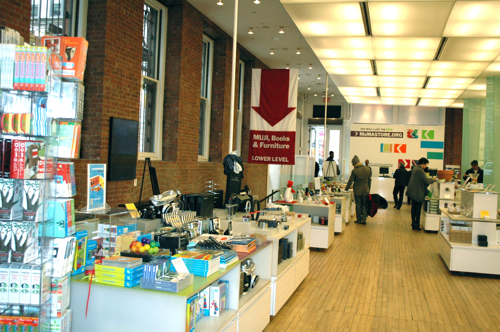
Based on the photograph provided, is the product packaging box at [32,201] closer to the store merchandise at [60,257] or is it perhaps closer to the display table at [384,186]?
the store merchandise at [60,257]

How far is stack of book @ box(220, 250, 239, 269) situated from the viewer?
3309 millimetres

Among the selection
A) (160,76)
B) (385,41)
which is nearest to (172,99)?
(160,76)

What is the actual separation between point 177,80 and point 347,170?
39.6 ft

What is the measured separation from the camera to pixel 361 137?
17.8 metres

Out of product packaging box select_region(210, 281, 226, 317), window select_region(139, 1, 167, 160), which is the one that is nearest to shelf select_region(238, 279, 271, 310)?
Result: product packaging box select_region(210, 281, 226, 317)

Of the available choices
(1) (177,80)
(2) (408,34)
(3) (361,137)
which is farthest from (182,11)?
(3) (361,137)

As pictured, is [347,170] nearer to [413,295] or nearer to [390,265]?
[390,265]

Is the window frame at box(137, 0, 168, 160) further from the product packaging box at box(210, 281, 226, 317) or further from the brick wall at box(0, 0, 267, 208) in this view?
the product packaging box at box(210, 281, 226, 317)

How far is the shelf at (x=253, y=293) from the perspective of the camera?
3619mm

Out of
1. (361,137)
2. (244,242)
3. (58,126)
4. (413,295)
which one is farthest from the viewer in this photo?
(361,137)

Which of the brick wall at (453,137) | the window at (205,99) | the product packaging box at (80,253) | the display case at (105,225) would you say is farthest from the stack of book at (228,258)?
the brick wall at (453,137)

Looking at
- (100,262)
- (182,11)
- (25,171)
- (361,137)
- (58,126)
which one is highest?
(182,11)

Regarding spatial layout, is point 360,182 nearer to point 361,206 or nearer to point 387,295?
point 361,206

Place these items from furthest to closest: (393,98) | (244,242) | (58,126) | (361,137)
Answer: (361,137) → (393,98) → (244,242) → (58,126)
